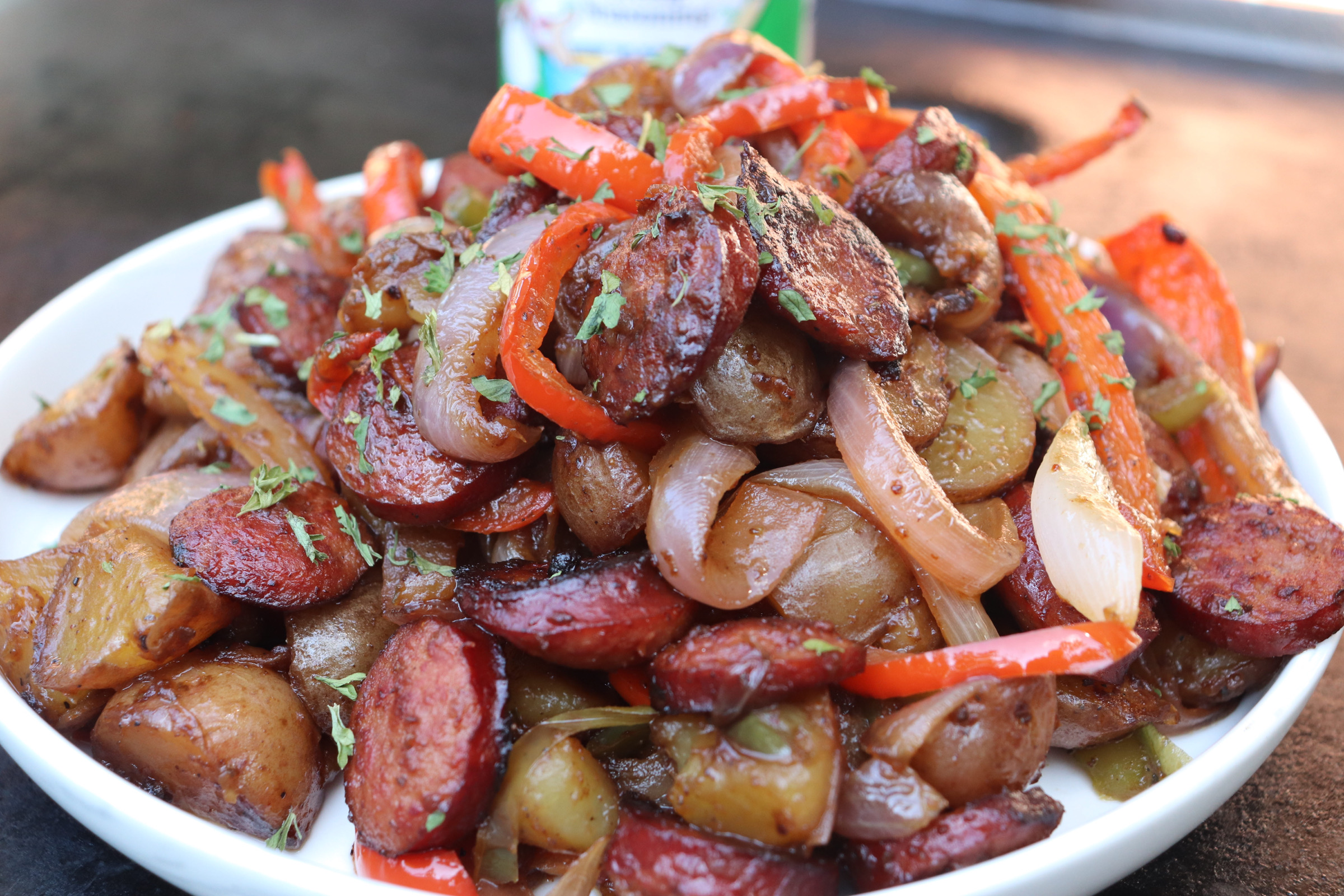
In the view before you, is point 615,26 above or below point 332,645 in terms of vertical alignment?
above

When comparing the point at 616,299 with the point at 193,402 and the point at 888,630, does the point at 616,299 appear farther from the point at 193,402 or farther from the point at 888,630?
the point at 193,402

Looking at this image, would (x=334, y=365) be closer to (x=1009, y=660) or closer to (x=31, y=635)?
→ (x=31, y=635)

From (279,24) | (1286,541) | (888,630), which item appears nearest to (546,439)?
(888,630)

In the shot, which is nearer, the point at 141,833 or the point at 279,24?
the point at 141,833

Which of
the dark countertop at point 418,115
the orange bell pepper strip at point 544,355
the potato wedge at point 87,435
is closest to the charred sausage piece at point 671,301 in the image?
the orange bell pepper strip at point 544,355

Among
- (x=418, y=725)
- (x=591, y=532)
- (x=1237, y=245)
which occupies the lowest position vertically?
(x=1237, y=245)

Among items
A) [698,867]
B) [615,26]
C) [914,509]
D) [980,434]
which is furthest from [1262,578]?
[615,26]

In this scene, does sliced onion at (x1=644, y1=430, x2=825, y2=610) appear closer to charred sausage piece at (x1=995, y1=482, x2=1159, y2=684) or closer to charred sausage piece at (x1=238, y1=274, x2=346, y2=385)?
charred sausage piece at (x1=995, y1=482, x2=1159, y2=684)
